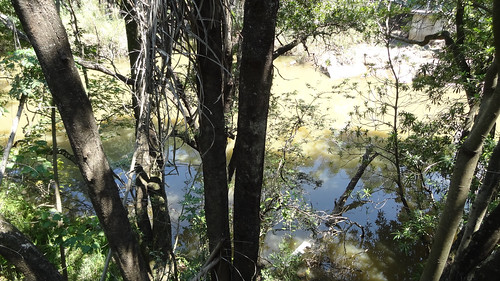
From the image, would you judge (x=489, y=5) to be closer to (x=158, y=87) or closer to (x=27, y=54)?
(x=158, y=87)

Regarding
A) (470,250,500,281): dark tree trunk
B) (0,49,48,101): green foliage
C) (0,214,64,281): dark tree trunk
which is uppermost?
(0,49,48,101): green foliage

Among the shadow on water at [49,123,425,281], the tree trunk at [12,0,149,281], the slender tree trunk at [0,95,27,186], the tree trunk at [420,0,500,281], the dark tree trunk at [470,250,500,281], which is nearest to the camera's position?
the tree trunk at [12,0,149,281]

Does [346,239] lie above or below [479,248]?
Result: below

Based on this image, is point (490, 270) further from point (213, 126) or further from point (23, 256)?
point (23, 256)

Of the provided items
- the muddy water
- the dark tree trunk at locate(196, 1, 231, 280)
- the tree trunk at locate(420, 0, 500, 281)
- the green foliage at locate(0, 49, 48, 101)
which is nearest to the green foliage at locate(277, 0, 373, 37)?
the muddy water

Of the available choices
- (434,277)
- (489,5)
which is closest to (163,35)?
(434,277)

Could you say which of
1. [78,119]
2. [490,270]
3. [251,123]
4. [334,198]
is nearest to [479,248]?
[490,270]

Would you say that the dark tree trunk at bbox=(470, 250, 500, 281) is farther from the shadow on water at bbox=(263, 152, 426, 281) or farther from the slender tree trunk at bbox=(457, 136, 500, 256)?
the shadow on water at bbox=(263, 152, 426, 281)

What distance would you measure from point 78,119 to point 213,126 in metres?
0.64

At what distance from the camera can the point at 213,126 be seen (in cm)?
165

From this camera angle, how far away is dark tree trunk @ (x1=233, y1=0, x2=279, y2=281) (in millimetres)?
1441

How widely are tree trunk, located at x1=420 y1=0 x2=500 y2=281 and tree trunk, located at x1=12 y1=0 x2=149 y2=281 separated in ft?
7.49

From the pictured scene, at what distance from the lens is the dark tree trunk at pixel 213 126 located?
5.02 ft

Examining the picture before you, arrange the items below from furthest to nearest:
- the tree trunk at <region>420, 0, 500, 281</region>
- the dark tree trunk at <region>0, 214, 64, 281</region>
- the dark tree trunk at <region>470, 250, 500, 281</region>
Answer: the tree trunk at <region>420, 0, 500, 281</region> → the dark tree trunk at <region>0, 214, 64, 281</region> → the dark tree trunk at <region>470, 250, 500, 281</region>
